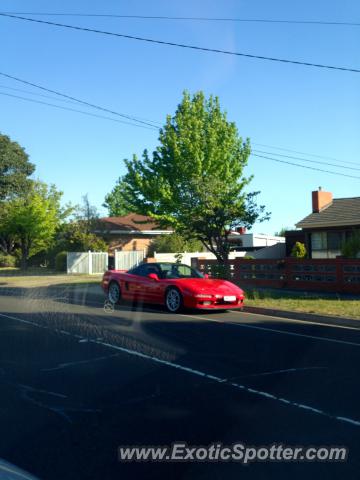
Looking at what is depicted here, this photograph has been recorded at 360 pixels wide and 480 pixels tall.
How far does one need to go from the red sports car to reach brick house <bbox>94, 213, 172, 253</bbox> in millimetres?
21555

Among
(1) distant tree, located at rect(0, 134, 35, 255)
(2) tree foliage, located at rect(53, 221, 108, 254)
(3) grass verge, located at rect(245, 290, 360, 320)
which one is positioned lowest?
(3) grass verge, located at rect(245, 290, 360, 320)

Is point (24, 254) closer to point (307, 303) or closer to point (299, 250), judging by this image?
point (299, 250)

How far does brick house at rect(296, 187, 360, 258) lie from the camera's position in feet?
84.5

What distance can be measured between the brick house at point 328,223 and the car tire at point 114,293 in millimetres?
14005

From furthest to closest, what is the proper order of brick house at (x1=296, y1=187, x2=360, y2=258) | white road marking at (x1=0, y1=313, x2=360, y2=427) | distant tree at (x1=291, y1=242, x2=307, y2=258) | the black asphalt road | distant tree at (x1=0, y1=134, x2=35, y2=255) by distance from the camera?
1. distant tree at (x1=0, y1=134, x2=35, y2=255)
2. distant tree at (x1=291, y1=242, x2=307, y2=258)
3. brick house at (x1=296, y1=187, x2=360, y2=258)
4. white road marking at (x1=0, y1=313, x2=360, y2=427)
5. the black asphalt road

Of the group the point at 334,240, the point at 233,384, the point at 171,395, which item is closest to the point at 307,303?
the point at 233,384

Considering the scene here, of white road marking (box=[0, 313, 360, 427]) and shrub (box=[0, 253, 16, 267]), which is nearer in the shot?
white road marking (box=[0, 313, 360, 427])

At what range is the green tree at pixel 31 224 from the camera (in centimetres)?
3597

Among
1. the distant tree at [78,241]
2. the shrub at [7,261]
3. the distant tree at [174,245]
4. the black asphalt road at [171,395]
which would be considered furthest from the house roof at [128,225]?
the black asphalt road at [171,395]

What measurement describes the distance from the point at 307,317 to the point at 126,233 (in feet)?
85.0

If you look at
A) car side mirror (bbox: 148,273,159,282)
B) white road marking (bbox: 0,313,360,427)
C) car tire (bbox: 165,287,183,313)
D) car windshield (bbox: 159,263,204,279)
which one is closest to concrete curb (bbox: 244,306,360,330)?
car windshield (bbox: 159,263,204,279)

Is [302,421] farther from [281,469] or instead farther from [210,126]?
[210,126]

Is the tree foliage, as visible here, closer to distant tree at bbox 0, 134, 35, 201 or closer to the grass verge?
distant tree at bbox 0, 134, 35, 201

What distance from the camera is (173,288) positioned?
12844 millimetres
